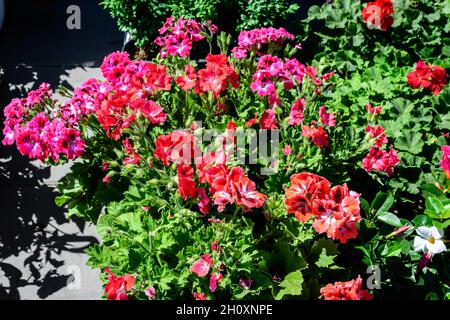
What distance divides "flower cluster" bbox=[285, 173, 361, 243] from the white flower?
430 mm

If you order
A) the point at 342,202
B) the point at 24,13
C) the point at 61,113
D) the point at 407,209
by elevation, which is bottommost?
the point at 407,209

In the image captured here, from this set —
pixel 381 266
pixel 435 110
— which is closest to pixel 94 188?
pixel 381 266

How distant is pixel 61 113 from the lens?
207 cm

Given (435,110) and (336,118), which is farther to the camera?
(435,110)

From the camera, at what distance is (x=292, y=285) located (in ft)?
5.74

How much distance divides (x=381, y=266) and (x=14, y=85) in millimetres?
2852

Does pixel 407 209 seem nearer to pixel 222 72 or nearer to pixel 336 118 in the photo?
pixel 336 118

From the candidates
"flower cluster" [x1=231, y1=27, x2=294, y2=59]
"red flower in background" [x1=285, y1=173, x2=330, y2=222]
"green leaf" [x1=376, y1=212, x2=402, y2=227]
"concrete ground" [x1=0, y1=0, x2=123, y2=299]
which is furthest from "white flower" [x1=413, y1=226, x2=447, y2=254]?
"concrete ground" [x1=0, y1=0, x2=123, y2=299]

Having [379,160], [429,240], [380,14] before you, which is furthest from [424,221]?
[380,14]

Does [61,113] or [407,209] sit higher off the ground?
[61,113]

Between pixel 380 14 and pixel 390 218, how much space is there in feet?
4.61

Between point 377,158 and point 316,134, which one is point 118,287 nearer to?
point 316,134

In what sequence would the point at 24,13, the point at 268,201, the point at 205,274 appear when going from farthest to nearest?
the point at 24,13, the point at 268,201, the point at 205,274

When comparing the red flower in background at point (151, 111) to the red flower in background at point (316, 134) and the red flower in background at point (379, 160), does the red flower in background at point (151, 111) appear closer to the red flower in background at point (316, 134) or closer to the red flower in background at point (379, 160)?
the red flower in background at point (316, 134)
